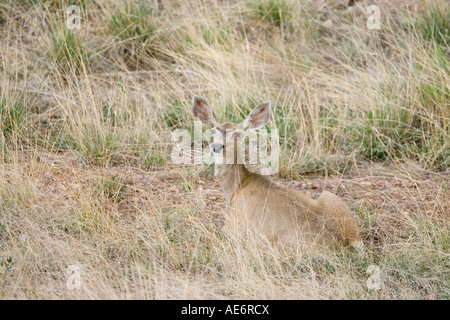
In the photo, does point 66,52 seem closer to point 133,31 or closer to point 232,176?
point 133,31

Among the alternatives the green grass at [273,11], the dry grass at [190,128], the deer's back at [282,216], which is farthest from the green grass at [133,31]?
the deer's back at [282,216]

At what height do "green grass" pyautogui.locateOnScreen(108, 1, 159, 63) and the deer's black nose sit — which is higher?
"green grass" pyautogui.locateOnScreen(108, 1, 159, 63)

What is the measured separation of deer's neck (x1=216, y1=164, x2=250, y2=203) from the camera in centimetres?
627

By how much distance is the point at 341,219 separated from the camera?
5758 mm

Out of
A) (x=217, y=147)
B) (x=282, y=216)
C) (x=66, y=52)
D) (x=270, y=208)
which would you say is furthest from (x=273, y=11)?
(x=282, y=216)

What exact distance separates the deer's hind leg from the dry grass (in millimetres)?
183

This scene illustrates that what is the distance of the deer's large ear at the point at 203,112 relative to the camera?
631cm

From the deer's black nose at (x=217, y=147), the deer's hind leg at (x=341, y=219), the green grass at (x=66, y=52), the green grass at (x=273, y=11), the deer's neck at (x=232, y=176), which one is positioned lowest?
the deer's hind leg at (x=341, y=219)

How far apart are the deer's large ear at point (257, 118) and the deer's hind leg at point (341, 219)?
875 mm

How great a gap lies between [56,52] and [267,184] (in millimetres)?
4429

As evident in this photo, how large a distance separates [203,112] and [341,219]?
1.61 meters

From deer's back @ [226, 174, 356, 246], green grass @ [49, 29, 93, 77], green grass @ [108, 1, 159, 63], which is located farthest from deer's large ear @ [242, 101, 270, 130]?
green grass @ [108, 1, 159, 63]

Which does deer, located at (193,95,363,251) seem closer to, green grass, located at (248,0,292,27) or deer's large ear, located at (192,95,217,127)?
deer's large ear, located at (192,95,217,127)

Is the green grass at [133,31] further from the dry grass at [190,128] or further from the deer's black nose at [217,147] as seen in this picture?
the deer's black nose at [217,147]
